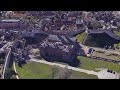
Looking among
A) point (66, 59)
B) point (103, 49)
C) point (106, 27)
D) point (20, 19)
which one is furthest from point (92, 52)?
point (20, 19)

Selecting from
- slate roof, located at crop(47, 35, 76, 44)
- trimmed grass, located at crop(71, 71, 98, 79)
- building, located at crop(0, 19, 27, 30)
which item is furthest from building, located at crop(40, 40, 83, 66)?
building, located at crop(0, 19, 27, 30)

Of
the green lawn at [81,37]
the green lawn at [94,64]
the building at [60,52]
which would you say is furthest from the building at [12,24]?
the green lawn at [94,64]

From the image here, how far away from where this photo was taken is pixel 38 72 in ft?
10.4

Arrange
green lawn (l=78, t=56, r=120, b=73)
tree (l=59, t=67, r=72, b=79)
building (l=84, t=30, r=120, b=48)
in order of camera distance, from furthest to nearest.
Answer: building (l=84, t=30, r=120, b=48) < green lawn (l=78, t=56, r=120, b=73) < tree (l=59, t=67, r=72, b=79)

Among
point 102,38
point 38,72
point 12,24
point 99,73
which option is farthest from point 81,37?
point 12,24

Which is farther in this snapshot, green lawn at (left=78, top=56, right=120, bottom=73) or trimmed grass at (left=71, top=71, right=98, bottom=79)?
green lawn at (left=78, top=56, right=120, bottom=73)

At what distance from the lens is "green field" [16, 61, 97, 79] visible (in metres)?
2.91

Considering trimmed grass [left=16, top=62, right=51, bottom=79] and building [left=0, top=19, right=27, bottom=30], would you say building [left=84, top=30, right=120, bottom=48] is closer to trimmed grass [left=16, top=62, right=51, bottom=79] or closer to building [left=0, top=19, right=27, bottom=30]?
trimmed grass [left=16, top=62, right=51, bottom=79]

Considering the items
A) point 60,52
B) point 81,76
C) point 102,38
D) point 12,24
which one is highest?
point 12,24

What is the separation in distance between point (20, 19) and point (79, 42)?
2.68 ft

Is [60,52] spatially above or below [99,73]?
above

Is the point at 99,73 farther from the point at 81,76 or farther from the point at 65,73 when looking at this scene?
the point at 65,73
